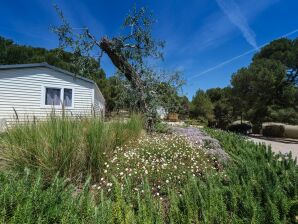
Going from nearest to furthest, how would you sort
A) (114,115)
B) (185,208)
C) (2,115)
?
(185,208) → (114,115) → (2,115)

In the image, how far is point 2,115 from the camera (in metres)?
10.2

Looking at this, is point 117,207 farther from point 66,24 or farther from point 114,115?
point 66,24

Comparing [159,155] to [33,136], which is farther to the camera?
[159,155]

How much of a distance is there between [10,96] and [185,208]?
1103 cm

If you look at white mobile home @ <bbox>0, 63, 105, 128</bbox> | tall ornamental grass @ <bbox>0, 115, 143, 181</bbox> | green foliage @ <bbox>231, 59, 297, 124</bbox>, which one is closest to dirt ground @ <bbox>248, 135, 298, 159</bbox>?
green foliage @ <bbox>231, 59, 297, 124</bbox>

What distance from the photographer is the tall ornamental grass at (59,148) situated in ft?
9.21

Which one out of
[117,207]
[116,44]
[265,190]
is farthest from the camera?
[116,44]

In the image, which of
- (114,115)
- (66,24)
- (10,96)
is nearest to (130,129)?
(114,115)

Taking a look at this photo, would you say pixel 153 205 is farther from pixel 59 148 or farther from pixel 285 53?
pixel 285 53

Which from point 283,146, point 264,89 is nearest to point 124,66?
point 283,146

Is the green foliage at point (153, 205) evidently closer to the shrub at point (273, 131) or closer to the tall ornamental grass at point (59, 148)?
the tall ornamental grass at point (59, 148)

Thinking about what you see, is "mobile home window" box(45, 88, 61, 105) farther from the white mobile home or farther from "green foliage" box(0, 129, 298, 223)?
"green foliage" box(0, 129, 298, 223)

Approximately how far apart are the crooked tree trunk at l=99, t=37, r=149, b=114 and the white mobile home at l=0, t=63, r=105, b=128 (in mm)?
2953

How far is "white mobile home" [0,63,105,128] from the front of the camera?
33.6 feet
